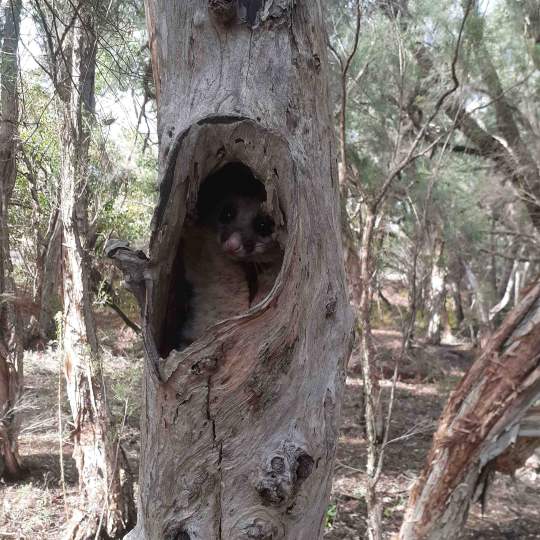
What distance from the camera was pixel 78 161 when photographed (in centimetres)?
408

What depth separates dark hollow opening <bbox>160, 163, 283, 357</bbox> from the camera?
57.1 inches

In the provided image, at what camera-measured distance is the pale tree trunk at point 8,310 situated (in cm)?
421

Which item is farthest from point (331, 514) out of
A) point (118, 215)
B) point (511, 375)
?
point (118, 215)

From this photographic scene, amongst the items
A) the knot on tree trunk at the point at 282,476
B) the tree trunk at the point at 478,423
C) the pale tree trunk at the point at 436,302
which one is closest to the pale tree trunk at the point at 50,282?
the tree trunk at the point at 478,423

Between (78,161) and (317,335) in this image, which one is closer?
(317,335)

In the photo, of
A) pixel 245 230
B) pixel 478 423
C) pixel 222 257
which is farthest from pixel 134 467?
pixel 245 230

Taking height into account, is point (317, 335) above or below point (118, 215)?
below

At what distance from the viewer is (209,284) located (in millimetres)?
1527

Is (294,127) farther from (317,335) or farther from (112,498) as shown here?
(112,498)

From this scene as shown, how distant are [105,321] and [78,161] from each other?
378 centimetres

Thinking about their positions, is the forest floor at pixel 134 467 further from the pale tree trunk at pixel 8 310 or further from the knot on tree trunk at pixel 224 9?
the knot on tree trunk at pixel 224 9

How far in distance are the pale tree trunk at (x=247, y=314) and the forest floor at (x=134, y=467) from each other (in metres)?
2.88

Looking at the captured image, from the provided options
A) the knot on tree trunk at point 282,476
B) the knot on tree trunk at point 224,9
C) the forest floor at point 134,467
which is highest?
the knot on tree trunk at point 224,9

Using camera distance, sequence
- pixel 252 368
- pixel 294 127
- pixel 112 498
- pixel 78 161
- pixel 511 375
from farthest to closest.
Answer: pixel 112 498 → pixel 78 161 → pixel 511 375 → pixel 294 127 → pixel 252 368
